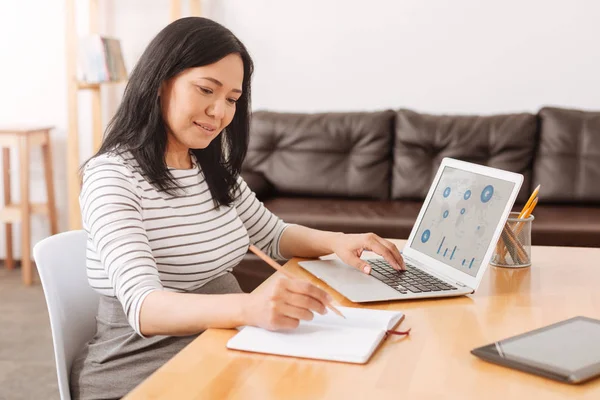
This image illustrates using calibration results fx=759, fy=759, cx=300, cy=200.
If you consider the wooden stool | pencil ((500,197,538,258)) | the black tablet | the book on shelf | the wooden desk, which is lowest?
the wooden stool

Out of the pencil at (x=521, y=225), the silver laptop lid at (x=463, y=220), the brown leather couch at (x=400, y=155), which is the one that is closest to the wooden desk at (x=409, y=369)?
the silver laptop lid at (x=463, y=220)

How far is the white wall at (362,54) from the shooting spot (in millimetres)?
3766

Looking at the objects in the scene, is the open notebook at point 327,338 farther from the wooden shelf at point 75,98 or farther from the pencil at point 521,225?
the wooden shelf at point 75,98

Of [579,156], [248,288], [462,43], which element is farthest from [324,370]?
[462,43]

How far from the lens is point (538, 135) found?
11.7ft

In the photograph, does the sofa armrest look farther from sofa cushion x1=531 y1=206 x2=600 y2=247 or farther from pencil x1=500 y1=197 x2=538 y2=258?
pencil x1=500 y1=197 x2=538 y2=258

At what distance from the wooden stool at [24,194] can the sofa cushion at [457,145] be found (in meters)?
1.83

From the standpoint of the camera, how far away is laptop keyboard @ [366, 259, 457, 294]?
1354 millimetres

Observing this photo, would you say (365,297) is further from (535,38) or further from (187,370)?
(535,38)

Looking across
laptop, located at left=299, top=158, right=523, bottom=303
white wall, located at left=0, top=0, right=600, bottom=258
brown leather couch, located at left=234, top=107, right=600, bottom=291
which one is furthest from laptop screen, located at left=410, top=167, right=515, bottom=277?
white wall, located at left=0, top=0, right=600, bottom=258

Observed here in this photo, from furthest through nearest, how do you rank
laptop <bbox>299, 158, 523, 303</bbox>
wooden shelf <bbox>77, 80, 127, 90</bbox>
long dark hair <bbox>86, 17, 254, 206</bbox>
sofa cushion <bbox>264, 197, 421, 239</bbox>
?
1. wooden shelf <bbox>77, 80, 127, 90</bbox>
2. sofa cushion <bbox>264, 197, 421, 239</bbox>
3. long dark hair <bbox>86, 17, 254, 206</bbox>
4. laptop <bbox>299, 158, 523, 303</bbox>

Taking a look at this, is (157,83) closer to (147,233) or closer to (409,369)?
(147,233)

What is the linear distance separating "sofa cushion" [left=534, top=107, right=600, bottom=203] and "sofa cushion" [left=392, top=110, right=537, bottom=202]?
73 mm

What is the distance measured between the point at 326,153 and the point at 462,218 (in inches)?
87.7
